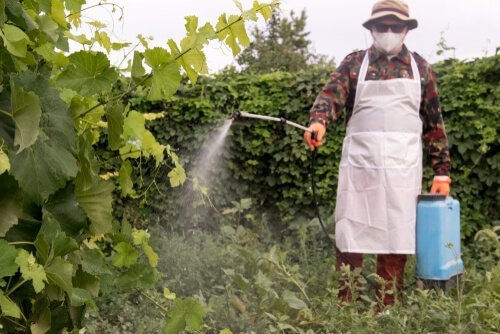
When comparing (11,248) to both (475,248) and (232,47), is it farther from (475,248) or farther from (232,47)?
(475,248)

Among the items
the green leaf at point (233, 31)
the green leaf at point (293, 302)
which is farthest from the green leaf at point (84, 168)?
the green leaf at point (293, 302)

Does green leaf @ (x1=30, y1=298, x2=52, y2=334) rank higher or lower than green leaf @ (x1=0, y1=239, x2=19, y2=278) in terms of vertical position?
lower

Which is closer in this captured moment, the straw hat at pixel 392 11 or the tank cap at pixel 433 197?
the tank cap at pixel 433 197

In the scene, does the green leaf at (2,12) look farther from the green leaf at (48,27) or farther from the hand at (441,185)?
the hand at (441,185)

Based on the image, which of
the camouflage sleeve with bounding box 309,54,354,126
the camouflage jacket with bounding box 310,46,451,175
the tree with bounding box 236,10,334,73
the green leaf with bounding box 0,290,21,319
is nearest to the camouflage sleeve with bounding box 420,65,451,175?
the camouflage jacket with bounding box 310,46,451,175

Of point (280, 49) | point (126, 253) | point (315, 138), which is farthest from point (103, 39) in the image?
point (280, 49)

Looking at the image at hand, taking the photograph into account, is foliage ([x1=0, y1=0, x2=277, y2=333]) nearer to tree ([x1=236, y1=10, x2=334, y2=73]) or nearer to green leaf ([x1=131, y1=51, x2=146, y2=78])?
green leaf ([x1=131, y1=51, x2=146, y2=78])

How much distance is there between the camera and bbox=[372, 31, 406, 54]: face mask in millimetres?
3802

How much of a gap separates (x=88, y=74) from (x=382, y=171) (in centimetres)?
277

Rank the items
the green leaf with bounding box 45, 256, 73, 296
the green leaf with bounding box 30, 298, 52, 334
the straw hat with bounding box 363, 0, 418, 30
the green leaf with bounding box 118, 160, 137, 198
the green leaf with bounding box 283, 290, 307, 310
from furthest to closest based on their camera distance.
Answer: the straw hat with bounding box 363, 0, 418, 30 → the green leaf with bounding box 283, 290, 307, 310 → the green leaf with bounding box 118, 160, 137, 198 → the green leaf with bounding box 30, 298, 52, 334 → the green leaf with bounding box 45, 256, 73, 296

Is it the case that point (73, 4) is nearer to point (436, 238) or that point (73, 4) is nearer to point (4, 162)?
point (4, 162)

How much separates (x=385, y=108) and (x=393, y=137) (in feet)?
0.52

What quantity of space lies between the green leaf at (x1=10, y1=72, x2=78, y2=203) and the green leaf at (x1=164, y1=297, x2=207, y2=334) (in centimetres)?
50

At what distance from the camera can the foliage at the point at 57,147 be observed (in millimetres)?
936
